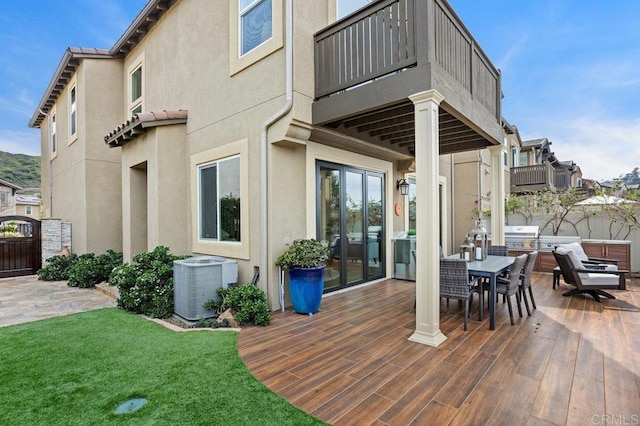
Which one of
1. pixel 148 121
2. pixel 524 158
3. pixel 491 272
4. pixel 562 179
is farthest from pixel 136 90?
pixel 562 179

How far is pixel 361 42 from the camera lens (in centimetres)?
480

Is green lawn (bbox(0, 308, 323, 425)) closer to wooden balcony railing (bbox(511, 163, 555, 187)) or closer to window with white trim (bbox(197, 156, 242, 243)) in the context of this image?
window with white trim (bbox(197, 156, 242, 243))

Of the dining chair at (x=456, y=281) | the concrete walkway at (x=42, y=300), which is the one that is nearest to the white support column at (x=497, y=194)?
the dining chair at (x=456, y=281)

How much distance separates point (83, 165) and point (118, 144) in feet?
7.39

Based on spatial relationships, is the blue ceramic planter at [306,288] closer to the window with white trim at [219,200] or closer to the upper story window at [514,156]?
the window with white trim at [219,200]

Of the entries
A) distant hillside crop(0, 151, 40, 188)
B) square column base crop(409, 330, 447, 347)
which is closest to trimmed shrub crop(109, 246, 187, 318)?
square column base crop(409, 330, 447, 347)

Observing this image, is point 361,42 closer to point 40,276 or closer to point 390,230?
point 390,230

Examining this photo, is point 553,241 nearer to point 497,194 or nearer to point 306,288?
point 497,194

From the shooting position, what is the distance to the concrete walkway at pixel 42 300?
5.65m

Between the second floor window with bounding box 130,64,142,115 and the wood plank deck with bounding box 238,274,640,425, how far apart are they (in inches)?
323

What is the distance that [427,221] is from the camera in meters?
3.95

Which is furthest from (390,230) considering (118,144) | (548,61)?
(548,61)

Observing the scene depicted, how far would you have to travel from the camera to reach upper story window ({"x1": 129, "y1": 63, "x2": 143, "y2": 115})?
952cm

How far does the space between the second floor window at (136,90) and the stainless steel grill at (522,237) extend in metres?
11.7
